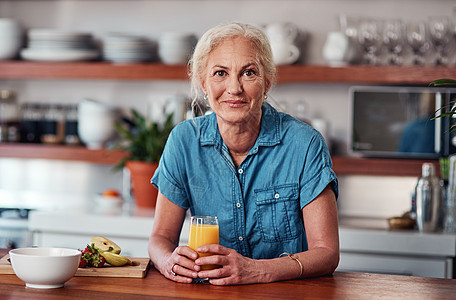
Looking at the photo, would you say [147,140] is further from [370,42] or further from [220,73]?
[220,73]

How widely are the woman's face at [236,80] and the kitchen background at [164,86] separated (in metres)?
1.49

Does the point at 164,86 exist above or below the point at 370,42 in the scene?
below

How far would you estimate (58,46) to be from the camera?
11.0ft

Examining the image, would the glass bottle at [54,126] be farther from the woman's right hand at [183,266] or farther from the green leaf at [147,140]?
the woman's right hand at [183,266]

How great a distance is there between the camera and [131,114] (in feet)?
11.7

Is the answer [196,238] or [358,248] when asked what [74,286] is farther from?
[358,248]

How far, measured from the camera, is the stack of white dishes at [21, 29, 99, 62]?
336cm

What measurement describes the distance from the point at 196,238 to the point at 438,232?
5.05 ft

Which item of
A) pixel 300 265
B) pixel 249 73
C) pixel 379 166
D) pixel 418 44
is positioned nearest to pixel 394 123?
pixel 379 166

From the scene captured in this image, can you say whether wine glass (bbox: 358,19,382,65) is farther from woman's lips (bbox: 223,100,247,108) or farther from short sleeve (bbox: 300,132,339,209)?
woman's lips (bbox: 223,100,247,108)

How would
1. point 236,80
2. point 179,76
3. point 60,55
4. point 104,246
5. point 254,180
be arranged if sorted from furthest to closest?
point 60,55 < point 179,76 < point 254,180 < point 236,80 < point 104,246

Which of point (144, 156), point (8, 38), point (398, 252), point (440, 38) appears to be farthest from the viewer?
point (8, 38)

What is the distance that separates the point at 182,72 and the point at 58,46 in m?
0.69

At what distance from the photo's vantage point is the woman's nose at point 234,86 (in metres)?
1.71
